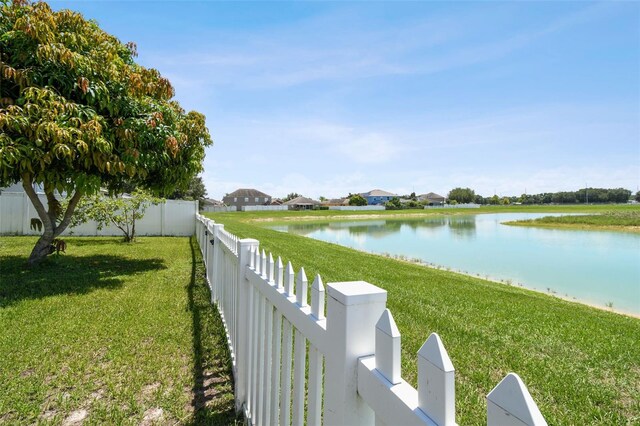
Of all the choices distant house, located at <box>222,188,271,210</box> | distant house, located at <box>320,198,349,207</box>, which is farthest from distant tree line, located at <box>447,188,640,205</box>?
distant house, located at <box>222,188,271,210</box>

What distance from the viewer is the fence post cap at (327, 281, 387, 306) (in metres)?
0.96

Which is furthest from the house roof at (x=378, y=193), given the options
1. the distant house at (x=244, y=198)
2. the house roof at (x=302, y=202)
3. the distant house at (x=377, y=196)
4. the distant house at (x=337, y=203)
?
the distant house at (x=244, y=198)

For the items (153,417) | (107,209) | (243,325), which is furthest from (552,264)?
(107,209)

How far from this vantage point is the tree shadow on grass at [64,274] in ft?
17.0

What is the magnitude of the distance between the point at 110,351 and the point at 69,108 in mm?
4124

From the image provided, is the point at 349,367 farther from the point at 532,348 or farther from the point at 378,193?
the point at 378,193

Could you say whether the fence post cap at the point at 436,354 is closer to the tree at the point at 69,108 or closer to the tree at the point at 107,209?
the tree at the point at 69,108

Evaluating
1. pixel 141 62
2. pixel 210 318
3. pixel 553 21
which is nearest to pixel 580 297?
pixel 553 21

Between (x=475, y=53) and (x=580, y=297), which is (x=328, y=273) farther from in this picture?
(x=475, y=53)

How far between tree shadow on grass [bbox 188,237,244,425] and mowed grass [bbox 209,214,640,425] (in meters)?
1.46

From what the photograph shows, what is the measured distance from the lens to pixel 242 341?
94.8 inches

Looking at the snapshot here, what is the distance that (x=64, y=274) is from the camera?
6.38 metres

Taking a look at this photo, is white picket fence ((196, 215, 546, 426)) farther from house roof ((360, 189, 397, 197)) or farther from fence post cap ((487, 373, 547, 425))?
house roof ((360, 189, 397, 197))

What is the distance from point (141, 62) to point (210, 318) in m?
6.55
